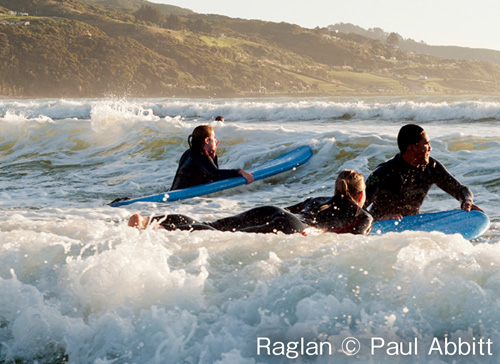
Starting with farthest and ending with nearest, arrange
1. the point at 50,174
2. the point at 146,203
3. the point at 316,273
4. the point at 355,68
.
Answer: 1. the point at 355,68
2. the point at 50,174
3. the point at 146,203
4. the point at 316,273

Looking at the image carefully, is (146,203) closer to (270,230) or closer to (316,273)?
(270,230)

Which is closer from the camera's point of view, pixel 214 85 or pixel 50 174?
pixel 50 174

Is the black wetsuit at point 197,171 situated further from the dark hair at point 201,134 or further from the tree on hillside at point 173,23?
the tree on hillside at point 173,23

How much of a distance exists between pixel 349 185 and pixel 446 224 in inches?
56.5

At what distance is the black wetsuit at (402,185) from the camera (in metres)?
5.27

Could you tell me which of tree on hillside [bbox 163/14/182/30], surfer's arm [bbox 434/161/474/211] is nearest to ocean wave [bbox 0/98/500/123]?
surfer's arm [bbox 434/161/474/211]

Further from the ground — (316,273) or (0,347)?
(316,273)

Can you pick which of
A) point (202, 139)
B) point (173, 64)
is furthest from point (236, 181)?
point (173, 64)

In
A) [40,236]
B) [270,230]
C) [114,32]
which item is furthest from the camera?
[114,32]

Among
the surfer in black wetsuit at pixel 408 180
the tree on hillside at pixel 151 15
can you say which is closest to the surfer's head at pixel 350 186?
the surfer in black wetsuit at pixel 408 180

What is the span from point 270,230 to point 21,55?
356 feet

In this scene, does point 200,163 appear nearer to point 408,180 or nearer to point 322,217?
point 408,180

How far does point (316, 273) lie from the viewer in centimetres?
329

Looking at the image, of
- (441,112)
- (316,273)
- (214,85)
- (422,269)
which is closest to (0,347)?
(316,273)
